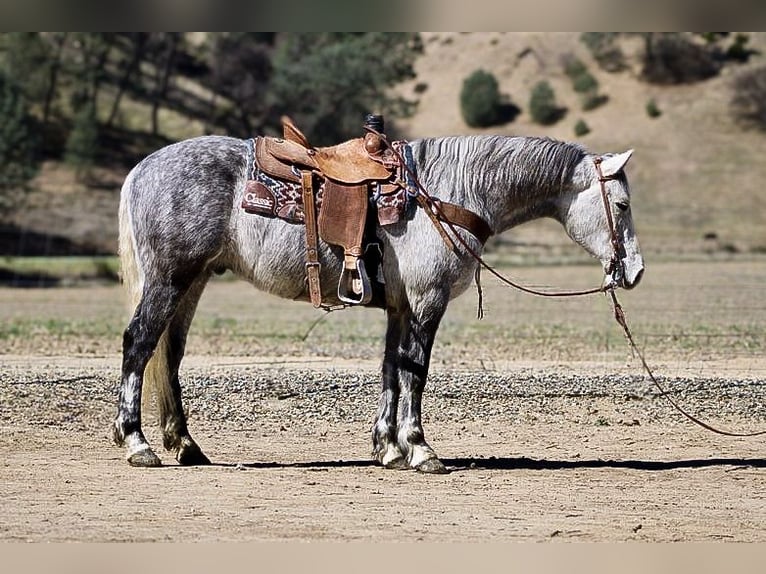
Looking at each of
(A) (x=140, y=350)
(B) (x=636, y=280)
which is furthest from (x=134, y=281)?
(B) (x=636, y=280)

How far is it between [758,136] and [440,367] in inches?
1785

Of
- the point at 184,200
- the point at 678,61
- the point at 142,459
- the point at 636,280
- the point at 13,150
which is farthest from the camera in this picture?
the point at 678,61

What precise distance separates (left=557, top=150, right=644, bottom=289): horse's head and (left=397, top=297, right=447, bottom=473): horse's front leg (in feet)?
4.20

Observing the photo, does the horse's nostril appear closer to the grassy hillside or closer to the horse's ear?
the horse's ear

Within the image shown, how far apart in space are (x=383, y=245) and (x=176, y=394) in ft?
6.28

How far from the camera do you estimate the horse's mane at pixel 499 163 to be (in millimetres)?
8938

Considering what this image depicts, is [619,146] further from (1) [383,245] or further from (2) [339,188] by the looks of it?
(2) [339,188]

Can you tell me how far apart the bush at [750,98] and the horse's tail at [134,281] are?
5155cm

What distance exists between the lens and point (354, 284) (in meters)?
8.60

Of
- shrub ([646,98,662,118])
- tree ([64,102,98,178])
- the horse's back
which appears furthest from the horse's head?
shrub ([646,98,662,118])

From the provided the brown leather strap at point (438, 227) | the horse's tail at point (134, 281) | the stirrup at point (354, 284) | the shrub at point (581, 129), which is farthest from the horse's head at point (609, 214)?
the shrub at point (581, 129)

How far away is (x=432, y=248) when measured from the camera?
865cm

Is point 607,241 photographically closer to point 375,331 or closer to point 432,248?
point 432,248

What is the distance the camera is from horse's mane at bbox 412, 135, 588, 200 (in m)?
8.94
